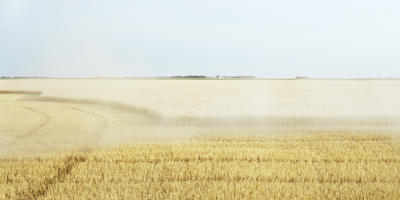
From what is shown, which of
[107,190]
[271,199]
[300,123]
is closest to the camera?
[271,199]

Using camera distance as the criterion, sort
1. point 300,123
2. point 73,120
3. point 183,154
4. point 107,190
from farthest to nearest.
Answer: point 73,120, point 300,123, point 183,154, point 107,190

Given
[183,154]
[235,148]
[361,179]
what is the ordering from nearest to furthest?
[361,179], [183,154], [235,148]

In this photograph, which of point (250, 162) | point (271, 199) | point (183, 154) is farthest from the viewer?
point (183, 154)

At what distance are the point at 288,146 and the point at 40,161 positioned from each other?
573 centimetres

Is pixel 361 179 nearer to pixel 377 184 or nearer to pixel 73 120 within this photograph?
pixel 377 184

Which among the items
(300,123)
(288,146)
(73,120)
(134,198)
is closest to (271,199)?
→ (134,198)

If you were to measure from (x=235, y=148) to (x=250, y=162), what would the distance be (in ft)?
4.52

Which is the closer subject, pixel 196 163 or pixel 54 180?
pixel 54 180

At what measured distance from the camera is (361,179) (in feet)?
22.4

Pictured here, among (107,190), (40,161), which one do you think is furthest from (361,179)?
(40,161)

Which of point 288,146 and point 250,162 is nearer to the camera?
point 250,162

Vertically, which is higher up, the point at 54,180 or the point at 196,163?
the point at 196,163

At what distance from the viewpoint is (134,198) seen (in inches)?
227

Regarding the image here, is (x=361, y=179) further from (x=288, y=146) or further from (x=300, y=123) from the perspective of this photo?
(x=300, y=123)
